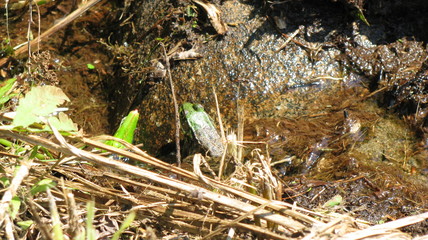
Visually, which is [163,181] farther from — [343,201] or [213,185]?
[343,201]

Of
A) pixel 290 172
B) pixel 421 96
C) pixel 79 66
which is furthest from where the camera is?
pixel 79 66

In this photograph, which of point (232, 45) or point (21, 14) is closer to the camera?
point (232, 45)

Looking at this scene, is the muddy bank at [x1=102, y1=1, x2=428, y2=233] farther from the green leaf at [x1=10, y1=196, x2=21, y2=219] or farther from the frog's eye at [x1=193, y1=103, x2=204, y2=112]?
the green leaf at [x1=10, y1=196, x2=21, y2=219]

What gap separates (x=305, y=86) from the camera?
4293mm

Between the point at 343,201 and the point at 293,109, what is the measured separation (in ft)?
4.45

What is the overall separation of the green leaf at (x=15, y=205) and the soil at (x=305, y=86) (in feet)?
6.28

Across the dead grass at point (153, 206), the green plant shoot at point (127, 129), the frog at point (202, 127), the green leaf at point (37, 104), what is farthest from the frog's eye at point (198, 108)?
the green leaf at point (37, 104)

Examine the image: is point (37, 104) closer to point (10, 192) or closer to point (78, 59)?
point (10, 192)

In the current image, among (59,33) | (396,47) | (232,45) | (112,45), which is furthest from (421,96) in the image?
(59,33)

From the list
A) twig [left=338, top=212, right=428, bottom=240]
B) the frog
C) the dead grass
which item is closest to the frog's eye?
the frog

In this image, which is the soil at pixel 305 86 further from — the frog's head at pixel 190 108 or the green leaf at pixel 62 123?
the green leaf at pixel 62 123

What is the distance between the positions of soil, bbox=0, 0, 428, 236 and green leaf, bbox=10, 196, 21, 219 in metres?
1.91

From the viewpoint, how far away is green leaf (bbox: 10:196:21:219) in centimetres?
181

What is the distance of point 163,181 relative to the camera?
1888 mm
